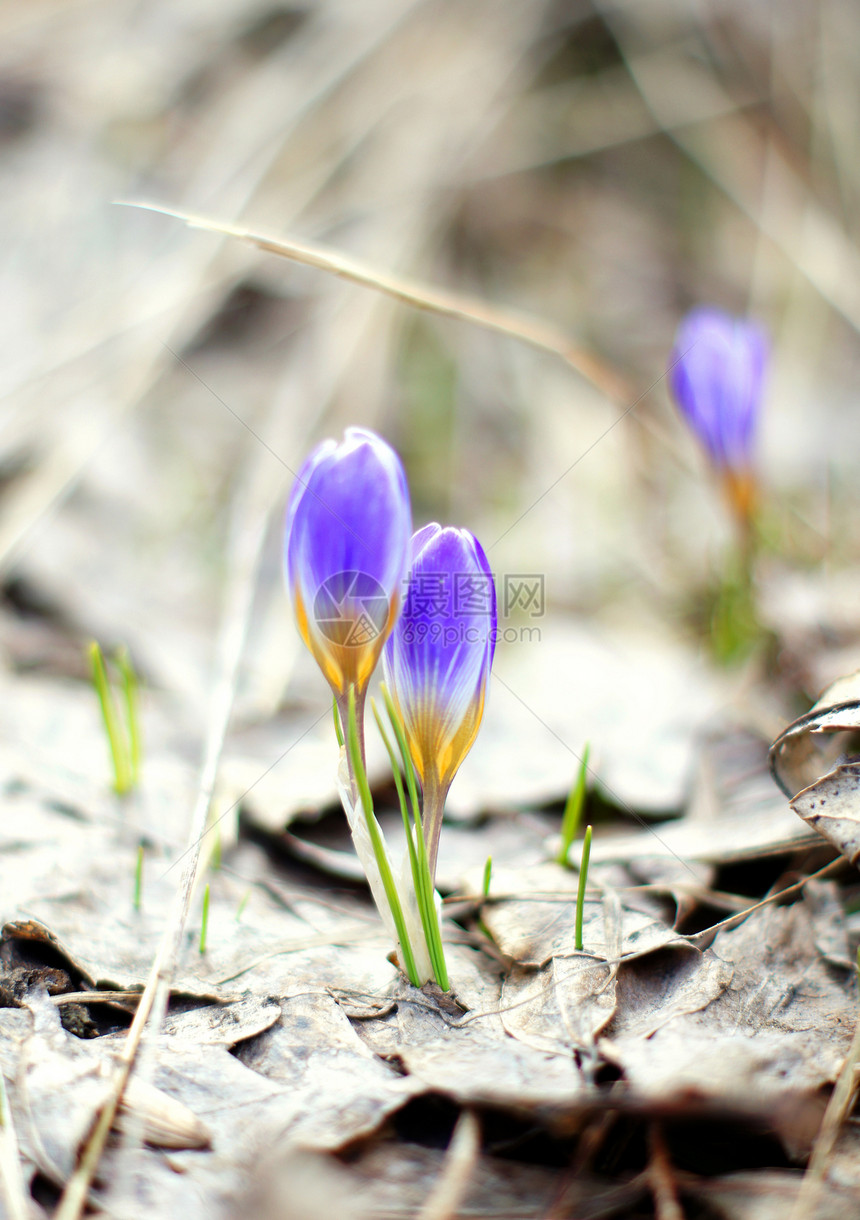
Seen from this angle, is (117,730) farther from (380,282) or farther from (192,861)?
(380,282)

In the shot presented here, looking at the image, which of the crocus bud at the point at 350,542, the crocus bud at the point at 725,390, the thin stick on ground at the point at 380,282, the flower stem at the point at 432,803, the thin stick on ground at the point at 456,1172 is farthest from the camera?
the crocus bud at the point at 725,390

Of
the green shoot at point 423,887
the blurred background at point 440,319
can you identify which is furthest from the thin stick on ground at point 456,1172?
the blurred background at point 440,319

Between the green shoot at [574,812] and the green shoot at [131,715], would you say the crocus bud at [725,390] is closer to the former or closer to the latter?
the green shoot at [574,812]

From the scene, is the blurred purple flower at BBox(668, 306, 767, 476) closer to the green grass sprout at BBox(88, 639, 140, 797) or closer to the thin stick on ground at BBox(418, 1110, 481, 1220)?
the green grass sprout at BBox(88, 639, 140, 797)

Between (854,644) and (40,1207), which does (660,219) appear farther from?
(40,1207)

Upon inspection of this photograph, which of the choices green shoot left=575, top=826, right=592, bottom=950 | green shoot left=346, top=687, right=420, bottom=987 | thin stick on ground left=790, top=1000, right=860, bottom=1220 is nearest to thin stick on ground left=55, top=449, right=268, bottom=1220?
green shoot left=346, top=687, right=420, bottom=987
